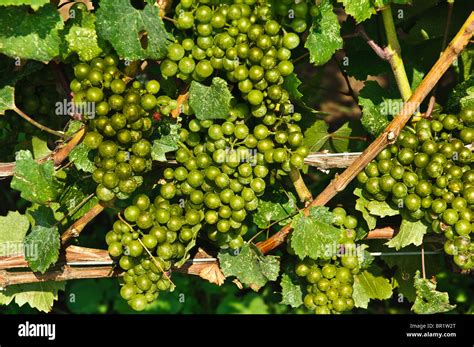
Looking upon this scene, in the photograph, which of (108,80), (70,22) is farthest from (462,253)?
(70,22)

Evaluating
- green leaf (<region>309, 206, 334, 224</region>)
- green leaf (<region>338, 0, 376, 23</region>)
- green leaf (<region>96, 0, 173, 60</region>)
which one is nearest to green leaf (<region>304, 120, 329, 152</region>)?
green leaf (<region>309, 206, 334, 224</region>)

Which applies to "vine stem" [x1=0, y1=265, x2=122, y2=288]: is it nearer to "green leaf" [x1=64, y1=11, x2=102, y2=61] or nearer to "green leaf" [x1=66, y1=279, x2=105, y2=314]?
"green leaf" [x1=64, y1=11, x2=102, y2=61]

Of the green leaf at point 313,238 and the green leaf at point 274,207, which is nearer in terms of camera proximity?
the green leaf at point 313,238

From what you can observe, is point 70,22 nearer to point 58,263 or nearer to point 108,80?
point 108,80

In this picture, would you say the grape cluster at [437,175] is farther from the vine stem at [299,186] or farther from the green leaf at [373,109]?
the vine stem at [299,186]

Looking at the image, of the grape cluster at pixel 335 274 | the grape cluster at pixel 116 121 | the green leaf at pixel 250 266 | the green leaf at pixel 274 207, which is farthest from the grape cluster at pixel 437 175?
the grape cluster at pixel 116 121

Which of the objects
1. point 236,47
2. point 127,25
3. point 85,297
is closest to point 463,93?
point 236,47
